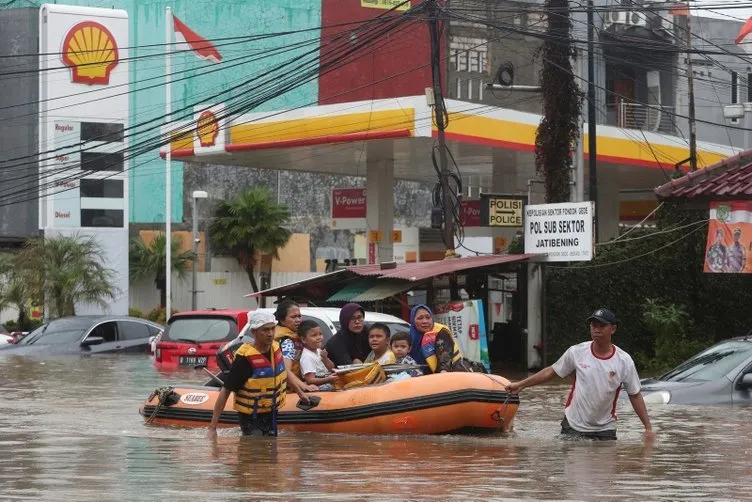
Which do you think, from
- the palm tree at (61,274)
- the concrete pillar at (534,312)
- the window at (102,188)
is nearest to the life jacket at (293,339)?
the concrete pillar at (534,312)

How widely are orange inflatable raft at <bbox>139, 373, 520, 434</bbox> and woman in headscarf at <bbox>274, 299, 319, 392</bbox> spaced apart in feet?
1.16

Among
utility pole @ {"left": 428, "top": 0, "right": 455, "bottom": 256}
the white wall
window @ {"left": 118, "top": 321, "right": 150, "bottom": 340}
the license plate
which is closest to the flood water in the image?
the license plate

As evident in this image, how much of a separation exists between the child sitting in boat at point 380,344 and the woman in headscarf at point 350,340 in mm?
196

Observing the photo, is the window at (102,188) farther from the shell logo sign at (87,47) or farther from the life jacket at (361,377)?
the life jacket at (361,377)

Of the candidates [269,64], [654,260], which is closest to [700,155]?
[654,260]

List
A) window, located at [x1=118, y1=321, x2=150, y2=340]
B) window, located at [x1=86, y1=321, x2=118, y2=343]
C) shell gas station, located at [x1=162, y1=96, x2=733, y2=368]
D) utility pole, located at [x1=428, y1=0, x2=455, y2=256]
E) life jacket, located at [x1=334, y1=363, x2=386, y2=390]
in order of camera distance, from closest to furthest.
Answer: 1. life jacket, located at [x1=334, y1=363, x2=386, y2=390]
2. utility pole, located at [x1=428, y1=0, x2=455, y2=256]
3. shell gas station, located at [x1=162, y1=96, x2=733, y2=368]
4. window, located at [x1=86, y1=321, x2=118, y2=343]
5. window, located at [x1=118, y1=321, x2=150, y2=340]

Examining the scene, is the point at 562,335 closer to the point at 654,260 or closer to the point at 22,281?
the point at 654,260

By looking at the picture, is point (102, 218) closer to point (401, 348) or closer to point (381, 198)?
point (381, 198)

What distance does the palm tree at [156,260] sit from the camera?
64.5 meters

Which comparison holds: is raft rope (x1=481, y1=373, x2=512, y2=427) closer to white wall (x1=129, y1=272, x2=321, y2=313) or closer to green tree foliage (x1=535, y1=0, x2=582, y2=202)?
green tree foliage (x1=535, y1=0, x2=582, y2=202)

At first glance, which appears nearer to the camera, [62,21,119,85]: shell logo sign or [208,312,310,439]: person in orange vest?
[208,312,310,439]: person in orange vest

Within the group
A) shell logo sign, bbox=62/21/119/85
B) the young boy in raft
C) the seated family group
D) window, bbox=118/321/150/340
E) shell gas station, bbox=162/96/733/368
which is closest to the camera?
the seated family group

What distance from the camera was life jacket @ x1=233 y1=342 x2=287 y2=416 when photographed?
1252 centimetres

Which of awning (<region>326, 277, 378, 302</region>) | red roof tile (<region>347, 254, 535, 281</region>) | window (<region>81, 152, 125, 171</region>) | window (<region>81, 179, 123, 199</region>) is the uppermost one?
window (<region>81, 152, 125, 171</region>)
